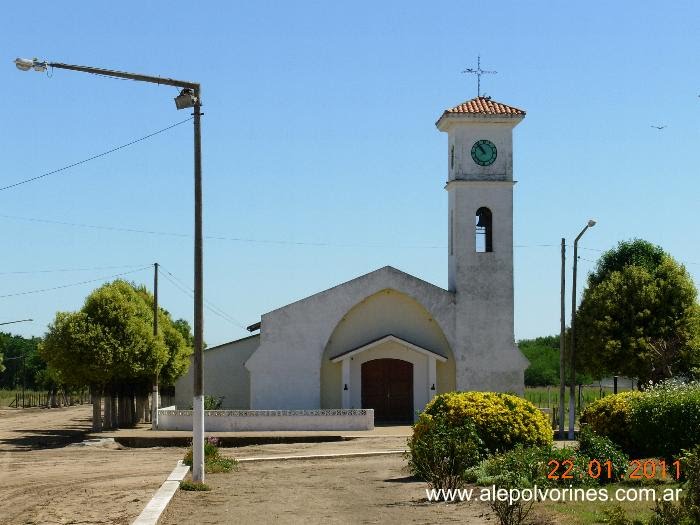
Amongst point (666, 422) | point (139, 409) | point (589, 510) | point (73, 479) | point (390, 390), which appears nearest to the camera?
point (589, 510)

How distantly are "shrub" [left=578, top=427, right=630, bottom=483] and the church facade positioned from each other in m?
20.9

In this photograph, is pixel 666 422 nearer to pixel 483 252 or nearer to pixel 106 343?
pixel 483 252

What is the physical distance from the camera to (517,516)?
1255cm

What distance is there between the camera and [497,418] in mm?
20516

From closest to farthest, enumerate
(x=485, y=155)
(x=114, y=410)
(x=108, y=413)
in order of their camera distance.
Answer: (x=485, y=155)
(x=108, y=413)
(x=114, y=410)

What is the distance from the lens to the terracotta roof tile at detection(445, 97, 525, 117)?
129ft

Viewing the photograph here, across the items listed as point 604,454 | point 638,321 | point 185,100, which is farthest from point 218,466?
point 638,321

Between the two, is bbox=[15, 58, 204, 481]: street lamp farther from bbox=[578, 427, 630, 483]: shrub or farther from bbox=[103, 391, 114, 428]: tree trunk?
bbox=[103, 391, 114, 428]: tree trunk

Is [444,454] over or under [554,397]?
over

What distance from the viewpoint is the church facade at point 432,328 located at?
1551 inches

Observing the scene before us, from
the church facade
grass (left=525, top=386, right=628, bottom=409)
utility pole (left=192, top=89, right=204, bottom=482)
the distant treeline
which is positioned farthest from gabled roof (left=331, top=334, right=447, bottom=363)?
the distant treeline

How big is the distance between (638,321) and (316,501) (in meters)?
28.5

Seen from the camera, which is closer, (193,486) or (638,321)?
(193,486)

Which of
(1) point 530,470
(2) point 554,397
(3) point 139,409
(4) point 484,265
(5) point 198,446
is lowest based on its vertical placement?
(2) point 554,397
